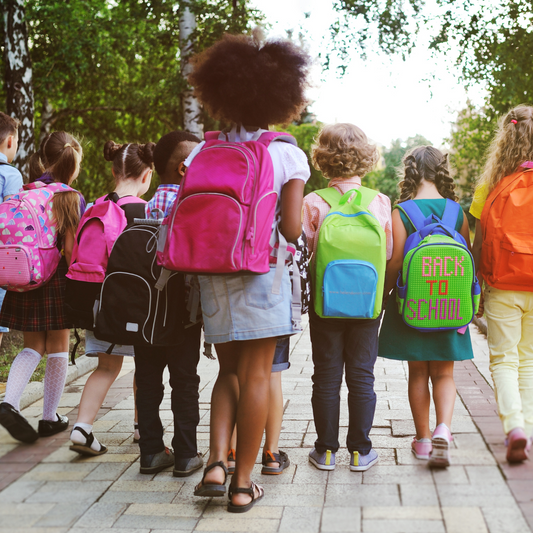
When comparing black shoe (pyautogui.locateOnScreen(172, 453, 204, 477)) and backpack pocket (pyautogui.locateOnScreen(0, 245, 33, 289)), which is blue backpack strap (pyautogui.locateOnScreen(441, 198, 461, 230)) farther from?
backpack pocket (pyautogui.locateOnScreen(0, 245, 33, 289))

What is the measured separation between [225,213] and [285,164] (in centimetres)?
39

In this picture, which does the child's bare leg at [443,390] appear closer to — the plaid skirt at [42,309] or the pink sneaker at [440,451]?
the pink sneaker at [440,451]

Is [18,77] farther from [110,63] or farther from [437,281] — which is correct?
[437,281]

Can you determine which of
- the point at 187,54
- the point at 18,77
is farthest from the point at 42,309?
the point at 187,54

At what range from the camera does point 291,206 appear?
307cm

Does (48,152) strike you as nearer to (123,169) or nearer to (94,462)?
(123,169)

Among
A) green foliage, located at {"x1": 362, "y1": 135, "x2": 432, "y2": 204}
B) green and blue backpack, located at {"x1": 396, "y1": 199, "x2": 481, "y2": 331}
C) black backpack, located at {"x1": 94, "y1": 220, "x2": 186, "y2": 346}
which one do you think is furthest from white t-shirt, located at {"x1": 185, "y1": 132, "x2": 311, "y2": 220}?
green foliage, located at {"x1": 362, "y1": 135, "x2": 432, "y2": 204}

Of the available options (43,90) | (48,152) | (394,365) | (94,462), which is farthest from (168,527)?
(43,90)

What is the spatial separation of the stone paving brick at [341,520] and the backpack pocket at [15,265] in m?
2.23

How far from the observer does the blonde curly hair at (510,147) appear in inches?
151

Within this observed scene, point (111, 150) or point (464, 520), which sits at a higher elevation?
point (111, 150)

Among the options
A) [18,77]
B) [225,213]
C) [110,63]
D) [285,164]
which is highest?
[110,63]

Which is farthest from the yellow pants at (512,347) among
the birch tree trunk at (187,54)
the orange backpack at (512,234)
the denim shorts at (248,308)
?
the birch tree trunk at (187,54)

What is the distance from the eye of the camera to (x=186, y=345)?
362 centimetres
